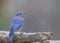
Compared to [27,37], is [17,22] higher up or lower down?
higher up

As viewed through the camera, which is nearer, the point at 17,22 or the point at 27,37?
the point at 27,37

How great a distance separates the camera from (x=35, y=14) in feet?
5.03

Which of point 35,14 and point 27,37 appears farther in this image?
point 35,14

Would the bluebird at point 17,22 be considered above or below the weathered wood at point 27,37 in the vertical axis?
above

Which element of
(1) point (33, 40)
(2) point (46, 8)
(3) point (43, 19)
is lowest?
(1) point (33, 40)

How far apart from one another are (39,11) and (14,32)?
33 centimetres

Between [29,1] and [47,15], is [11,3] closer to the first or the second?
[29,1]

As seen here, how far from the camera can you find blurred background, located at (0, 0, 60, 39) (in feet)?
4.97

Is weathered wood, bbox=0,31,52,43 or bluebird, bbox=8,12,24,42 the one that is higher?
bluebird, bbox=8,12,24,42

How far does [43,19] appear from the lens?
5.01ft

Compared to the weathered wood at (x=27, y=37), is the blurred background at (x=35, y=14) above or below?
above

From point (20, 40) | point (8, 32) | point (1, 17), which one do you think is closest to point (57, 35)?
point (20, 40)

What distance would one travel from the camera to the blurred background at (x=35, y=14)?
4.97 ft

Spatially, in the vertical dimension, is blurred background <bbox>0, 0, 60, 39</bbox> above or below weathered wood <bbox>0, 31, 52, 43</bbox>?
above
